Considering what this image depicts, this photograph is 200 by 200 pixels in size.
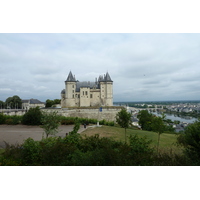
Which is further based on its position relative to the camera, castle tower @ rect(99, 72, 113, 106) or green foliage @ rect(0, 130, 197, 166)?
castle tower @ rect(99, 72, 113, 106)

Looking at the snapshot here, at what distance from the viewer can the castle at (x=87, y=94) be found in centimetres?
3950

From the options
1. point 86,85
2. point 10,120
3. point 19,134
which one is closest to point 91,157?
point 19,134

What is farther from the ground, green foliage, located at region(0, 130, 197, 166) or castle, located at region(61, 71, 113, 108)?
castle, located at region(61, 71, 113, 108)

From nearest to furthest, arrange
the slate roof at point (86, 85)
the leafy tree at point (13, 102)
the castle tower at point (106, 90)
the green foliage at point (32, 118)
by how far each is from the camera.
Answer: the green foliage at point (32, 118) < the castle tower at point (106, 90) < the slate roof at point (86, 85) < the leafy tree at point (13, 102)

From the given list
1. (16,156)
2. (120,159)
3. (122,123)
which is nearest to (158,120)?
(122,123)

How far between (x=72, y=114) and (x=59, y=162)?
85.1 feet

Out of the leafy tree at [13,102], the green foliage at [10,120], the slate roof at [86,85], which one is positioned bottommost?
the green foliage at [10,120]

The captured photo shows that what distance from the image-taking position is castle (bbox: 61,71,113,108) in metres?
39.5

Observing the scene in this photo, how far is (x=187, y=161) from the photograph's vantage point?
6.51 m

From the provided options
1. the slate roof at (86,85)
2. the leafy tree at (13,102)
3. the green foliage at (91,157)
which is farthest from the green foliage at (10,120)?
the leafy tree at (13,102)

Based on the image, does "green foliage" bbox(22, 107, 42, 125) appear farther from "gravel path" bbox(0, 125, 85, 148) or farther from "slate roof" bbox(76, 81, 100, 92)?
"slate roof" bbox(76, 81, 100, 92)

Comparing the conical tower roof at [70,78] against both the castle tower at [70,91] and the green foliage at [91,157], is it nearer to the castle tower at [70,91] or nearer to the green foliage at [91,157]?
the castle tower at [70,91]

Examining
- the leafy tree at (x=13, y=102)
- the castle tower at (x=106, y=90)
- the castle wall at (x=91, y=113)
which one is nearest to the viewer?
the castle wall at (x=91, y=113)

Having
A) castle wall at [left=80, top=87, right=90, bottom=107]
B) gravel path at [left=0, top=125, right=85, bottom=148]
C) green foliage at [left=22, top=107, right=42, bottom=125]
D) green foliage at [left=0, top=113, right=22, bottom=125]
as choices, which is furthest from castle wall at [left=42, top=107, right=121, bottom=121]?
gravel path at [left=0, top=125, right=85, bottom=148]
